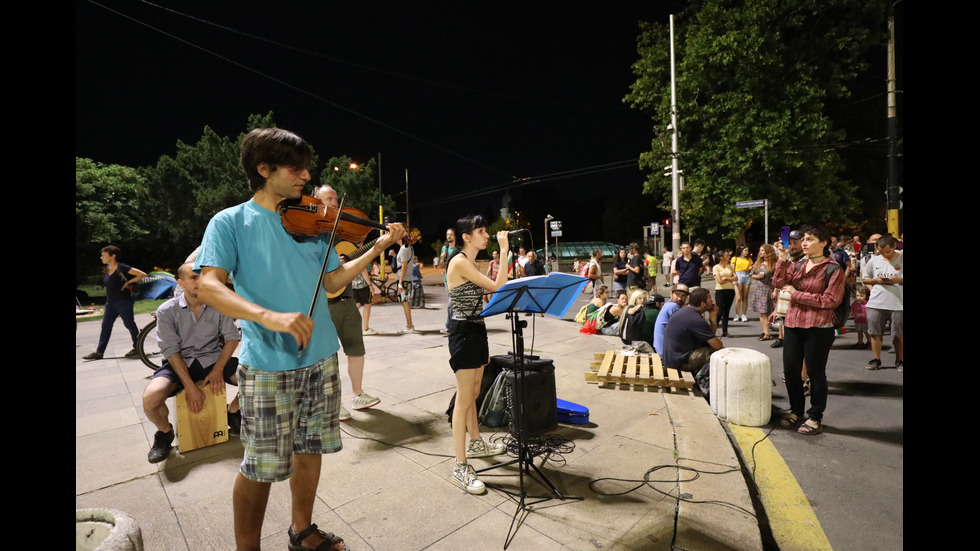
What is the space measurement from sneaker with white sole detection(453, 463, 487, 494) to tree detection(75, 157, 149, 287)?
29.8 metres

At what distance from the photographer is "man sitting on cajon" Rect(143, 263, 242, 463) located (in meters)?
3.69

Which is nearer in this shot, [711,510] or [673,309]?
[711,510]

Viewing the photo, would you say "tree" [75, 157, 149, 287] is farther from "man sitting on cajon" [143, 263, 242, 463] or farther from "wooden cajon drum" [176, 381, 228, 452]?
"wooden cajon drum" [176, 381, 228, 452]

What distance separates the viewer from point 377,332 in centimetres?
967

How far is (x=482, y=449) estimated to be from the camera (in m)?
3.74

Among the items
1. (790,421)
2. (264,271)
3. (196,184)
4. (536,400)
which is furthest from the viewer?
(196,184)

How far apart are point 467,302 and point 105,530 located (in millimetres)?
2236

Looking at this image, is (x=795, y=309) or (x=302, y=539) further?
(x=795, y=309)

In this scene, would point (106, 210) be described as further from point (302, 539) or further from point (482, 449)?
point (302, 539)

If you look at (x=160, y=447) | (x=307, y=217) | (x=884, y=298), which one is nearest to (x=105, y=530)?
(x=307, y=217)

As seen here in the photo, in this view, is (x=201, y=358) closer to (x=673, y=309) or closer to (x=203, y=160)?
(x=673, y=309)

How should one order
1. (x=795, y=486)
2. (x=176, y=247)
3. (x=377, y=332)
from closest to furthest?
(x=795, y=486) < (x=377, y=332) < (x=176, y=247)
